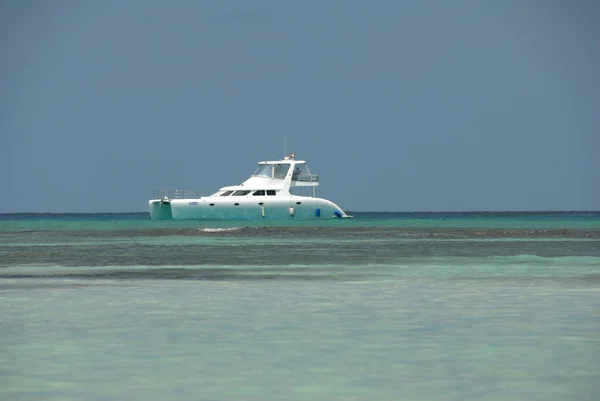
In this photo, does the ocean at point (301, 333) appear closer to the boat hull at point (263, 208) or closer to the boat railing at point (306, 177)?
the boat hull at point (263, 208)

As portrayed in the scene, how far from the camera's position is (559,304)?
1952 centimetres

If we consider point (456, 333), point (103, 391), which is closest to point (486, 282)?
point (456, 333)

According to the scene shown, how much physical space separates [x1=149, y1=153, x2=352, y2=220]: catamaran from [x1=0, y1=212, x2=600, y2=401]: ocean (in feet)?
213

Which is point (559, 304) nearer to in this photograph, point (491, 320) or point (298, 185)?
point (491, 320)

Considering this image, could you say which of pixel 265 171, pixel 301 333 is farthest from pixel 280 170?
pixel 301 333

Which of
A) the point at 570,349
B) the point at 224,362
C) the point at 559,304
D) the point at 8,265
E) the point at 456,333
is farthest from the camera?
the point at 8,265

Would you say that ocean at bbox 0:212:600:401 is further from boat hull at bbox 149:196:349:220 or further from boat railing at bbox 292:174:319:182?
boat railing at bbox 292:174:319:182

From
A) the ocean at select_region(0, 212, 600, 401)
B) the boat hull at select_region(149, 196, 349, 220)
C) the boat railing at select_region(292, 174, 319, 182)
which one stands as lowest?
the ocean at select_region(0, 212, 600, 401)

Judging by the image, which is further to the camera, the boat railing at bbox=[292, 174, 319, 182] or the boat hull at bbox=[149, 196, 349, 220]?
the boat railing at bbox=[292, 174, 319, 182]

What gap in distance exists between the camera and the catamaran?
313ft

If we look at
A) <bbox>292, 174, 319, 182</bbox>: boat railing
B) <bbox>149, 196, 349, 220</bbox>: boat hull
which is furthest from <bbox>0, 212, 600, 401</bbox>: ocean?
<bbox>292, 174, 319, 182</bbox>: boat railing

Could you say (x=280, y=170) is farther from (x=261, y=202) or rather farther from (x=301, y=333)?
(x=301, y=333)

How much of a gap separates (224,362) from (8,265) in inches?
814

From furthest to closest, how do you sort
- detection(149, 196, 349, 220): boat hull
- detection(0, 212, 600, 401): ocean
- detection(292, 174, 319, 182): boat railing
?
detection(292, 174, 319, 182): boat railing → detection(149, 196, 349, 220): boat hull → detection(0, 212, 600, 401): ocean
